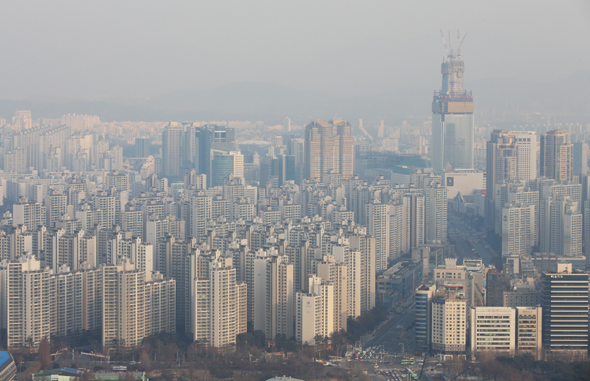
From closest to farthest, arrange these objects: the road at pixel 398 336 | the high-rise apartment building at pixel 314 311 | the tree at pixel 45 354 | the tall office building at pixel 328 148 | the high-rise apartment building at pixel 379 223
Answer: the tree at pixel 45 354 < the high-rise apartment building at pixel 314 311 < the road at pixel 398 336 < the high-rise apartment building at pixel 379 223 < the tall office building at pixel 328 148

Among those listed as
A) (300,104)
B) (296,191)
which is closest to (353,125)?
(300,104)

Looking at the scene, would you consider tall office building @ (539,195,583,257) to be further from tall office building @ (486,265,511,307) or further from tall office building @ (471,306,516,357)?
Result: tall office building @ (471,306,516,357)

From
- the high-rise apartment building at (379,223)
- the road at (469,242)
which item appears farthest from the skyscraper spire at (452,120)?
the high-rise apartment building at (379,223)

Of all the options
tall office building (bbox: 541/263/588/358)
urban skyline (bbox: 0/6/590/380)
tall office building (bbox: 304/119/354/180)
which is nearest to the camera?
urban skyline (bbox: 0/6/590/380)

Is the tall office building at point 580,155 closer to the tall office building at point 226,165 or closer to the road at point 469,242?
the road at point 469,242

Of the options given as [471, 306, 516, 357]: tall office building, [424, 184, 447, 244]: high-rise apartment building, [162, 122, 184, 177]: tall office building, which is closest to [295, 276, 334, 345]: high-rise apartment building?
[471, 306, 516, 357]: tall office building

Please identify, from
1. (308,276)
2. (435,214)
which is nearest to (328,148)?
(435,214)

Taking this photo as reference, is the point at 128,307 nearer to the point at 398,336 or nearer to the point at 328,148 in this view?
the point at 398,336
